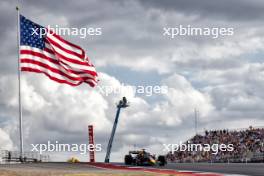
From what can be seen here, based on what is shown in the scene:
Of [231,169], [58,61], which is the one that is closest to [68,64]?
[58,61]

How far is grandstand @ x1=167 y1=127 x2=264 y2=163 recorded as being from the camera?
53975 millimetres

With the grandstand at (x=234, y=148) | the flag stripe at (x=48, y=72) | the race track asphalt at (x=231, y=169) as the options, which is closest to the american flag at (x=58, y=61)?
the flag stripe at (x=48, y=72)

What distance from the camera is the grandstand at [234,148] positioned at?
177 feet

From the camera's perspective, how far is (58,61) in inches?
1210

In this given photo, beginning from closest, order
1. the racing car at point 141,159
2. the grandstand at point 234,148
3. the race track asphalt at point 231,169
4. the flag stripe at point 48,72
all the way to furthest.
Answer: the race track asphalt at point 231,169
the flag stripe at point 48,72
the racing car at point 141,159
the grandstand at point 234,148

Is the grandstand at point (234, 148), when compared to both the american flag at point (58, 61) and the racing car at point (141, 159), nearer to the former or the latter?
the racing car at point (141, 159)

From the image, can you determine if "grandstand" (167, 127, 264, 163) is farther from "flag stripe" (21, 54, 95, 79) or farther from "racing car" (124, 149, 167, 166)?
"flag stripe" (21, 54, 95, 79)

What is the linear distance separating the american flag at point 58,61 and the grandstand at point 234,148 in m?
24.6

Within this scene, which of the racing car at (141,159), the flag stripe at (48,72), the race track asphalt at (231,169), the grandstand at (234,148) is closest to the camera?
the race track asphalt at (231,169)

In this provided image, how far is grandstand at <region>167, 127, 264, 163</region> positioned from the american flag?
24641 mm

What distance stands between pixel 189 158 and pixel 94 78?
3563 centimetres

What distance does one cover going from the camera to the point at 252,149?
2235 inches

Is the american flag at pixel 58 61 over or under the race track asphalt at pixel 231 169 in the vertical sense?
over

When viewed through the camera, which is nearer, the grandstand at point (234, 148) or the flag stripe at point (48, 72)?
the flag stripe at point (48, 72)
